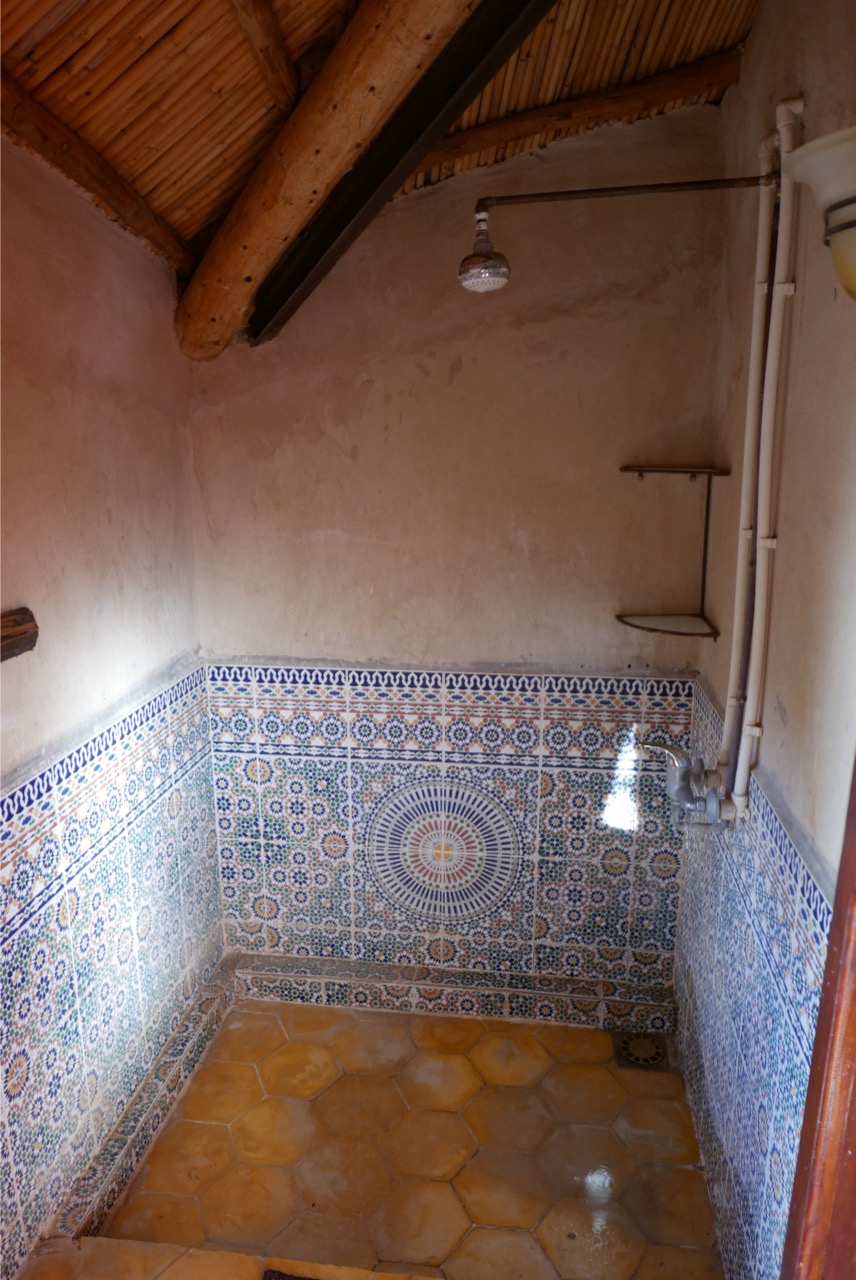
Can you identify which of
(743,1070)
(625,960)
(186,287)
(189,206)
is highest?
(189,206)

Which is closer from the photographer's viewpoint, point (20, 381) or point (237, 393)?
point (20, 381)

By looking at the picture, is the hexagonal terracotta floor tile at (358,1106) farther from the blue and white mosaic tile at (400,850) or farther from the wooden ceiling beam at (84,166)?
the wooden ceiling beam at (84,166)

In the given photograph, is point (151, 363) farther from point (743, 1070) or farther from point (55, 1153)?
point (743, 1070)

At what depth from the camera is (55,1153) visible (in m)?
1.98

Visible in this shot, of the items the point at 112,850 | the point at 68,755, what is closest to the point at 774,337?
the point at 68,755

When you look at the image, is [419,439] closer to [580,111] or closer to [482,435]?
[482,435]

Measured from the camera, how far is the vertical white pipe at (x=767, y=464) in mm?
1709

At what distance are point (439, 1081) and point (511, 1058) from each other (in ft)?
0.84

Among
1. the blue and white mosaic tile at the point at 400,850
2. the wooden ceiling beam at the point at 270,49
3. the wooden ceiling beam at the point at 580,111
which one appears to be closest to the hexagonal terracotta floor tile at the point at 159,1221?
the blue and white mosaic tile at the point at 400,850

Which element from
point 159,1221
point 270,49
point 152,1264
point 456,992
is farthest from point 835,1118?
point 270,49

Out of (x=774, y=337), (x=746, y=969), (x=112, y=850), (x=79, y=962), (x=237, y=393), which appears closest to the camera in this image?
(x=774, y=337)

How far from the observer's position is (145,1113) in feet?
7.79

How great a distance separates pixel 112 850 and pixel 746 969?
1.62 meters

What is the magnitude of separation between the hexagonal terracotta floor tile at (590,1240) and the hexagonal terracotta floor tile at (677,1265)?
0.03 metres
